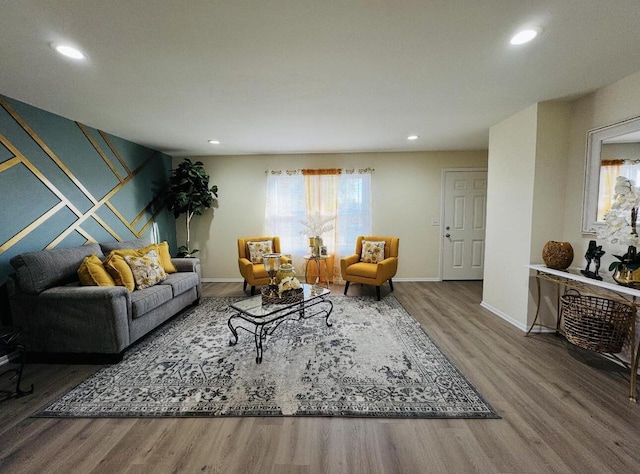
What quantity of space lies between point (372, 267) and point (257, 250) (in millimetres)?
1823

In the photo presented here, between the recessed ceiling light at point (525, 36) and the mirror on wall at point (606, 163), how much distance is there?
134cm

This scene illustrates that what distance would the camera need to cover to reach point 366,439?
153 cm

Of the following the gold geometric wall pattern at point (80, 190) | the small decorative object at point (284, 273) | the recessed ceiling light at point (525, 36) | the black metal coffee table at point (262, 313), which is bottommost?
the black metal coffee table at point (262, 313)

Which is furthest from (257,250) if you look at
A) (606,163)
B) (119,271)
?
(606,163)

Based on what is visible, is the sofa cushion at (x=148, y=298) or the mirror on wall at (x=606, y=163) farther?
the sofa cushion at (x=148, y=298)

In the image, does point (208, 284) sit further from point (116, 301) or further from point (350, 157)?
point (350, 157)

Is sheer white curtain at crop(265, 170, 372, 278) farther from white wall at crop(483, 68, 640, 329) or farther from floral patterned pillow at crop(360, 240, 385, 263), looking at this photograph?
white wall at crop(483, 68, 640, 329)

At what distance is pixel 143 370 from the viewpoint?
2201 millimetres

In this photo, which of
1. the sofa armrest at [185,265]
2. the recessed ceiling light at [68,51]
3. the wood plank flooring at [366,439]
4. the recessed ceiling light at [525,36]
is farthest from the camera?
the sofa armrest at [185,265]

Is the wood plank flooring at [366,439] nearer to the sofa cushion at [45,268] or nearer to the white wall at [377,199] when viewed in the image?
the sofa cushion at [45,268]

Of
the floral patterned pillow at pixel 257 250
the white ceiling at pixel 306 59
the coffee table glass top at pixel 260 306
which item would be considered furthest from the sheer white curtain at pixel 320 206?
the coffee table glass top at pixel 260 306

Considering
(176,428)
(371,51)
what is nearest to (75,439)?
(176,428)

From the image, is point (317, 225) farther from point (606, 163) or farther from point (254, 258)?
point (606, 163)

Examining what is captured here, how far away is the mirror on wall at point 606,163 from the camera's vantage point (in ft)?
7.16
